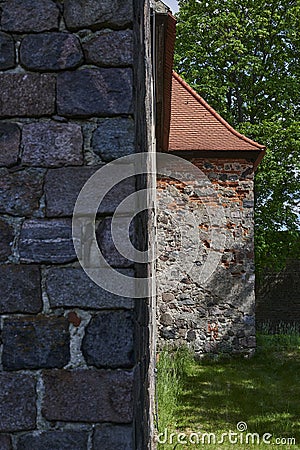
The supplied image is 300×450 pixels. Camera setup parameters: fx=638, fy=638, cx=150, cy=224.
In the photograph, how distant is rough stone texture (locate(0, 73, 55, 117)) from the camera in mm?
2312

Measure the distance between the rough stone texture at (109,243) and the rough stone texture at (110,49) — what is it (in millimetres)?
575

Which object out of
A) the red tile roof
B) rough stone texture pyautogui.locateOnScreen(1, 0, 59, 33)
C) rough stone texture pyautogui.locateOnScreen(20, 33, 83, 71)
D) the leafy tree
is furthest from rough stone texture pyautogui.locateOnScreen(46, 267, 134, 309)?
the leafy tree

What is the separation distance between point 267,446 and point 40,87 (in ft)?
12.9

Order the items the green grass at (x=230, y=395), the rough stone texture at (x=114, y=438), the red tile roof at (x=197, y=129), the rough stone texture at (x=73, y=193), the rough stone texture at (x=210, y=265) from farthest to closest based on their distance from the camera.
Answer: the red tile roof at (x=197, y=129)
the rough stone texture at (x=210, y=265)
the green grass at (x=230, y=395)
the rough stone texture at (x=73, y=193)
the rough stone texture at (x=114, y=438)

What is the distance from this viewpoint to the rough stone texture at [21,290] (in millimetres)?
2250

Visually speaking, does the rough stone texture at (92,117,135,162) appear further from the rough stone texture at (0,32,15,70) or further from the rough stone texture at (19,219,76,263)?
the rough stone texture at (0,32,15,70)

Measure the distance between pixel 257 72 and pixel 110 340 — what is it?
12809 millimetres

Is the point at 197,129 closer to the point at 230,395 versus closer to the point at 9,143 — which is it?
the point at 230,395

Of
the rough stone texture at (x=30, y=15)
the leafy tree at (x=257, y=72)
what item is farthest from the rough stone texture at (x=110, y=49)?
the leafy tree at (x=257, y=72)

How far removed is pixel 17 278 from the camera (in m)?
2.26

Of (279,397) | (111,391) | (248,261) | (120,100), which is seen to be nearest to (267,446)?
(279,397)

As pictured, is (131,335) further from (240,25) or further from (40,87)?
(240,25)

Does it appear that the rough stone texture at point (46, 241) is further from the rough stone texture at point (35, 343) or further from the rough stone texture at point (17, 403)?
the rough stone texture at point (17, 403)

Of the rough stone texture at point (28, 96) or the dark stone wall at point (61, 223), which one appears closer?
the dark stone wall at point (61, 223)
